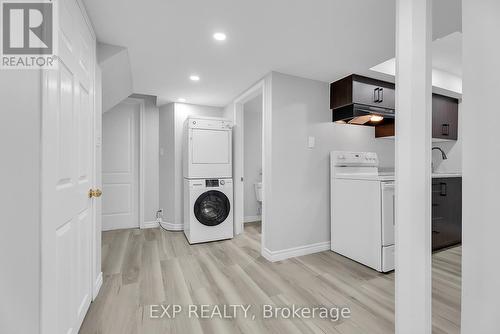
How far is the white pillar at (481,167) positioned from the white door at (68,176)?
1.62 meters

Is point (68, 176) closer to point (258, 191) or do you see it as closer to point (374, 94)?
point (374, 94)

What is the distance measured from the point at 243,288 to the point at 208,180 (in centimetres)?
159

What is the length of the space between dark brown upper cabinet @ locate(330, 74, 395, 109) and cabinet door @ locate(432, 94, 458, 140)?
1039 mm

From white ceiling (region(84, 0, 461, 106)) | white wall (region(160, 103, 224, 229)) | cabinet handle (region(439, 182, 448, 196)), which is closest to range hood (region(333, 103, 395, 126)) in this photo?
white ceiling (region(84, 0, 461, 106))

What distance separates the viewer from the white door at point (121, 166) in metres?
3.56

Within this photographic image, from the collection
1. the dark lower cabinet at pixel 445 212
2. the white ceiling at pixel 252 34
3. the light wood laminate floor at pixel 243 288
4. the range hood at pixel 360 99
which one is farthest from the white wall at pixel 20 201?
the dark lower cabinet at pixel 445 212

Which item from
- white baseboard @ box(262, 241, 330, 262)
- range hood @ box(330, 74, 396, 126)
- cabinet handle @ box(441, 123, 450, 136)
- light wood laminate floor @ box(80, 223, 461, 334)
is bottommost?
light wood laminate floor @ box(80, 223, 461, 334)

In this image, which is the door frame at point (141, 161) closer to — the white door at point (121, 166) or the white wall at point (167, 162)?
the white door at point (121, 166)

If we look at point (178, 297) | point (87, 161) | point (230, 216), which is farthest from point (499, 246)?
point (230, 216)

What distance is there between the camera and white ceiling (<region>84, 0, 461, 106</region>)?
4.81 ft

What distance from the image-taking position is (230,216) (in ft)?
10.6

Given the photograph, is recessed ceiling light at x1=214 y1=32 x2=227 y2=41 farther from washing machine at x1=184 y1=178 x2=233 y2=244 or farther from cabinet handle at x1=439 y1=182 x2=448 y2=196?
cabinet handle at x1=439 y1=182 x2=448 y2=196

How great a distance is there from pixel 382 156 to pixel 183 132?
3.12 m

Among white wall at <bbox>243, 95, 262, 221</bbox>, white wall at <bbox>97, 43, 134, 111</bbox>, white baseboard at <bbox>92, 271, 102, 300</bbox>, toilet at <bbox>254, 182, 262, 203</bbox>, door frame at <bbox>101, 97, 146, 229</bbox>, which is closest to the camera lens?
white baseboard at <bbox>92, 271, 102, 300</bbox>
